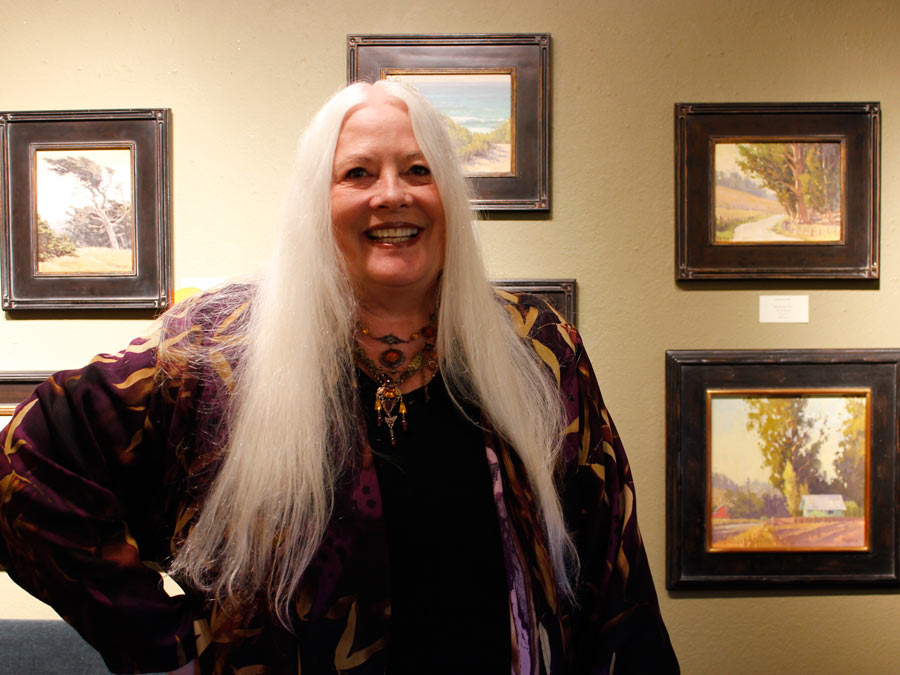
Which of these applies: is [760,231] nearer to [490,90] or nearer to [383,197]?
[490,90]

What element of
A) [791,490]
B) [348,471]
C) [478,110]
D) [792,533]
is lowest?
[792,533]

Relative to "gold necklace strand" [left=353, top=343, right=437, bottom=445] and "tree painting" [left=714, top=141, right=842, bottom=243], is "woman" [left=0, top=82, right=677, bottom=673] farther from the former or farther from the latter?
"tree painting" [left=714, top=141, right=842, bottom=243]

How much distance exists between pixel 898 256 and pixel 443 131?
4.37 feet

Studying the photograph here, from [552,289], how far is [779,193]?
624 mm

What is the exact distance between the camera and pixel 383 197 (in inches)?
35.3

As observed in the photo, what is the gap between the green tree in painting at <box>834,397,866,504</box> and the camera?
162cm

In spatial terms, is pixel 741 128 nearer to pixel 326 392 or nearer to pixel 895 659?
pixel 326 392

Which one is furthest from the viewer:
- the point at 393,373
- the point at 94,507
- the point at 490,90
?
the point at 490,90

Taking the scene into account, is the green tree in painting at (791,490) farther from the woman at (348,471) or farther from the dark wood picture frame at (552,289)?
the woman at (348,471)

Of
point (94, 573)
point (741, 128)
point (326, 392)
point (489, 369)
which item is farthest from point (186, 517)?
point (741, 128)

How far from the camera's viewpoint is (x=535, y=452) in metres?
0.94

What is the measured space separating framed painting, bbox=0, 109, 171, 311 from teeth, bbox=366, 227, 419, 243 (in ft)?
3.00

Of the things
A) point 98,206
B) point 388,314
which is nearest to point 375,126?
point 388,314

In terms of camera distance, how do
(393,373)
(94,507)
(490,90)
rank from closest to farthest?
(94,507)
(393,373)
(490,90)
